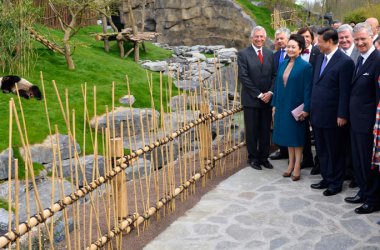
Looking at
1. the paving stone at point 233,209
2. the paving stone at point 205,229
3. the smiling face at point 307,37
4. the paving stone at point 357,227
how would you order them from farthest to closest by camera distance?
the smiling face at point 307,37 < the paving stone at point 233,209 < the paving stone at point 205,229 < the paving stone at point 357,227

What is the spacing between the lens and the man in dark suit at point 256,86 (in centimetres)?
584

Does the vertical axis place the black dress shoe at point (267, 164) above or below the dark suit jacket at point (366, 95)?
below

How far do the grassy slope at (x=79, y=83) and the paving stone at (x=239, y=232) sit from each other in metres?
2.71

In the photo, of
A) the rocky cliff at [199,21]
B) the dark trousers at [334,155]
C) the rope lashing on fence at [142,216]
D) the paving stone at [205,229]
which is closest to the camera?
the rope lashing on fence at [142,216]

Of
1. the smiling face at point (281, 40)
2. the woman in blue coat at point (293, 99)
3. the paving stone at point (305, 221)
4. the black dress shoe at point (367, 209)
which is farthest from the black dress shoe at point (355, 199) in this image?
the smiling face at point (281, 40)

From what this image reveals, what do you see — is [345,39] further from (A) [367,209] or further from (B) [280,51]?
(A) [367,209]

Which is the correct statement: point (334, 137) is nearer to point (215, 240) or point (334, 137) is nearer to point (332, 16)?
point (215, 240)

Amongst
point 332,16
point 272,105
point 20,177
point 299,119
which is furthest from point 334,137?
point 332,16

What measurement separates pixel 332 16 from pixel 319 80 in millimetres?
15141

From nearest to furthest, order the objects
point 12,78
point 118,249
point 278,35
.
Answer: point 118,249, point 278,35, point 12,78

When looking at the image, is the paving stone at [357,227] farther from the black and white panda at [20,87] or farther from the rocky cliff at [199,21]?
the rocky cliff at [199,21]

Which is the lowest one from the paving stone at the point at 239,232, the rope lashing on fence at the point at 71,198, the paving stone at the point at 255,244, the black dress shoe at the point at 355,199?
the paving stone at the point at 255,244

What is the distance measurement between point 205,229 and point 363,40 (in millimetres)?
2143

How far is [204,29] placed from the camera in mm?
16359
